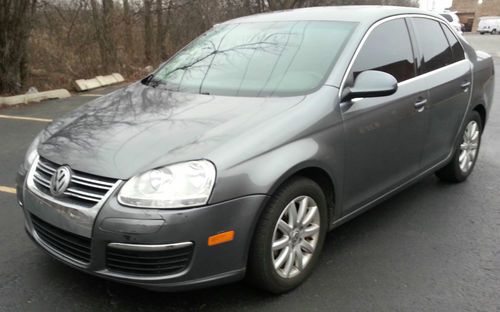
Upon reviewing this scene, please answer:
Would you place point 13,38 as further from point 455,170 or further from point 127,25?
point 455,170

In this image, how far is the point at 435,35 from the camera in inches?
169

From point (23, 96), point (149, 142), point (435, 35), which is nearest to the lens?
point (149, 142)

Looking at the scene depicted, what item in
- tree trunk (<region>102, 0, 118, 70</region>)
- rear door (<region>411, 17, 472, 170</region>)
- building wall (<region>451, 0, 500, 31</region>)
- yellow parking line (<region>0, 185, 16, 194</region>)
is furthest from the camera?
building wall (<region>451, 0, 500, 31</region>)

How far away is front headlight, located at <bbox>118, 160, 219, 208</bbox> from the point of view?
242 centimetres

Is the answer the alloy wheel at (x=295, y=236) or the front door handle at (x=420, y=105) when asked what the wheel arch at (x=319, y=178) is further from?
the front door handle at (x=420, y=105)

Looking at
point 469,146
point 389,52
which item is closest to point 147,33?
point 469,146

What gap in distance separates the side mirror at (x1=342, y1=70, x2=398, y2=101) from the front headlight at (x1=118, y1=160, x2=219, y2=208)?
3.77 feet

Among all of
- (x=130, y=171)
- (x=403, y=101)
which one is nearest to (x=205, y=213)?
(x=130, y=171)

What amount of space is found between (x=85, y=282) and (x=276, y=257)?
3.90ft

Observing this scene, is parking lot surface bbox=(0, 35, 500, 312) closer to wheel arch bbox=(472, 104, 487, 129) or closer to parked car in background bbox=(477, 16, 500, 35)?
wheel arch bbox=(472, 104, 487, 129)

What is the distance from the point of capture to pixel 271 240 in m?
2.70

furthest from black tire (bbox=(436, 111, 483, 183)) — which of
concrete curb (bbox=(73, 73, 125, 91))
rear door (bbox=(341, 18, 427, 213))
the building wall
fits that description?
the building wall

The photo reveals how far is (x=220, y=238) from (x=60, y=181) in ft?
3.03

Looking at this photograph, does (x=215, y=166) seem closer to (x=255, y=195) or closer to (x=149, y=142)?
(x=255, y=195)
